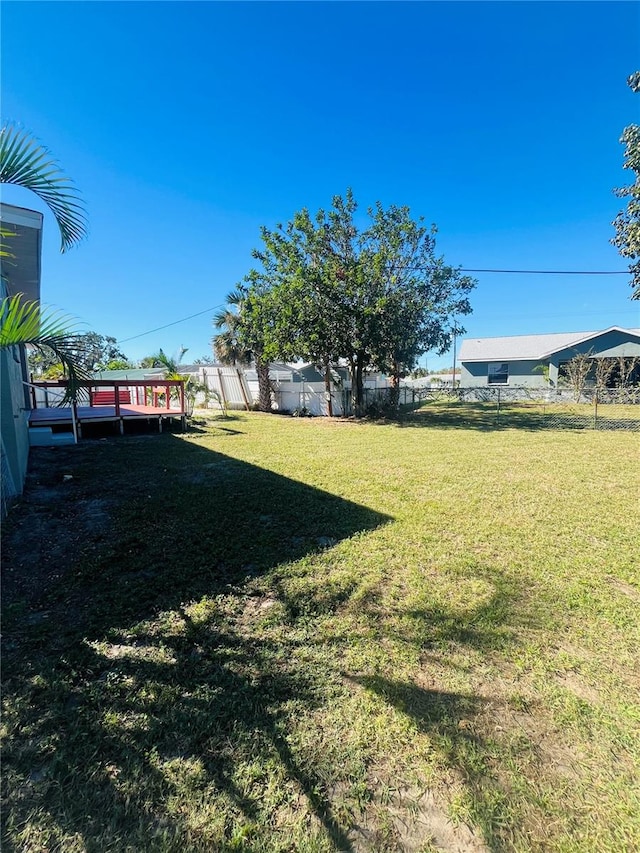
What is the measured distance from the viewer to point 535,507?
505 cm

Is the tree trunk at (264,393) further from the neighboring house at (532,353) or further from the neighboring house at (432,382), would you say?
the neighboring house at (432,382)

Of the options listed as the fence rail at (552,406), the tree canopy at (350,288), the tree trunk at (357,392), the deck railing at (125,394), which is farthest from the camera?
the tree trunk at (357,392)

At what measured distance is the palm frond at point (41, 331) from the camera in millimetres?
2352

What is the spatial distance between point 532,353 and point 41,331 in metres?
31.4

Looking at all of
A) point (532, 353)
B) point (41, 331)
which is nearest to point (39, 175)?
point (41, 331)

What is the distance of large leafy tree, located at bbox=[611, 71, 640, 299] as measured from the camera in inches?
354

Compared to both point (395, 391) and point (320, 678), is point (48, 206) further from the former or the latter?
point (395, 391)

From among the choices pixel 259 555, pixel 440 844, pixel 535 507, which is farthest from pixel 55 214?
pixel 535 507

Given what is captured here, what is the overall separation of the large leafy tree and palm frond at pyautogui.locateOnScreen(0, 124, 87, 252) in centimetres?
1217

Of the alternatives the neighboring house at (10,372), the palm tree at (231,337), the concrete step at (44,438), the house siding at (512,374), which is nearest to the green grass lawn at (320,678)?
the neighboring house at (10,372)

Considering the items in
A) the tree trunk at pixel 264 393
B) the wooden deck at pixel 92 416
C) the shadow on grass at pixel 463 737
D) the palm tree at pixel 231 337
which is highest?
the palm tree at pixel 231 337

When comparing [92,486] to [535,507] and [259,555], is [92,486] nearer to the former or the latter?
[259,555]

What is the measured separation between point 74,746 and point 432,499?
15.1ft

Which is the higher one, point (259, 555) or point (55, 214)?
point (55, 214)
